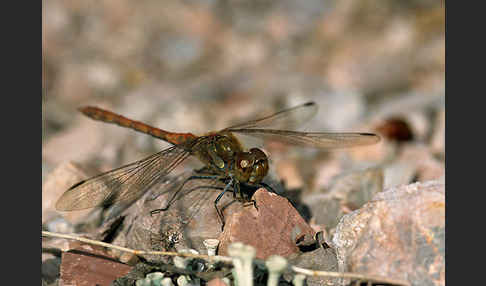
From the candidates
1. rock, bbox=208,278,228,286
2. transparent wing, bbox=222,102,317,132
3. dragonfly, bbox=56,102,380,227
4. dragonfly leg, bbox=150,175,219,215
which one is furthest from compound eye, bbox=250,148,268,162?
rock, bbox=208,278,228,286

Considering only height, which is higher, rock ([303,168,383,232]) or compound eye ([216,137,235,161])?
compound eye ([216,137,235,161])

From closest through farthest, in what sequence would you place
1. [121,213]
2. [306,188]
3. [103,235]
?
1. [103,235]
2. [121,213]
3. [306,188]

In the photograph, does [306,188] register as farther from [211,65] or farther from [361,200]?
[211,65]

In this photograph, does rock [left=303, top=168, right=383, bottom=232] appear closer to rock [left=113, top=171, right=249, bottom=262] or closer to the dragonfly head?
the dragonfly head

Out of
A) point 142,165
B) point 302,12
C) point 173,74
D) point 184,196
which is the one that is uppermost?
point 302,12

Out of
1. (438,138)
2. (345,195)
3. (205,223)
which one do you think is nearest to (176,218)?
(205,223)

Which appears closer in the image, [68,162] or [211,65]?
[68,162]

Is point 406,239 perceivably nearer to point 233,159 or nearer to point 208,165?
point 233,159

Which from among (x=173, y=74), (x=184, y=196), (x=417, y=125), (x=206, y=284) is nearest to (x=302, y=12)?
(x=173, y=74)
